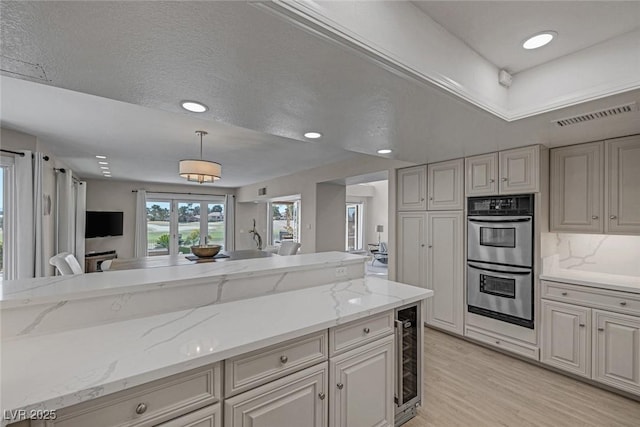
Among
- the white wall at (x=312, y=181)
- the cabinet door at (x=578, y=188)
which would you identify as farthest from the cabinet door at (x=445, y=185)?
the cabinet door at (x=578, y=188)

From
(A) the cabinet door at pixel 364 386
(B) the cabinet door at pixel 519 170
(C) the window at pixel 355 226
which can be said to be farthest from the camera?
(C) the window at pixel 355 226

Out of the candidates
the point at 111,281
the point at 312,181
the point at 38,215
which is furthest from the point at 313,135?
the point at 38,215

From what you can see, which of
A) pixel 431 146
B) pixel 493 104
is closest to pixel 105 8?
pixel 493 104

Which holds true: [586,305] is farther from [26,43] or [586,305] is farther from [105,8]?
[26,43]

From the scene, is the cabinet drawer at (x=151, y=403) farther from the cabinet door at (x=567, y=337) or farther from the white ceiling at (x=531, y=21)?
the cabinet door at (x=567, y=337)

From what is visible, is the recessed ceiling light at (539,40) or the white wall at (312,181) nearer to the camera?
the recessed ceiling light at (539,40)

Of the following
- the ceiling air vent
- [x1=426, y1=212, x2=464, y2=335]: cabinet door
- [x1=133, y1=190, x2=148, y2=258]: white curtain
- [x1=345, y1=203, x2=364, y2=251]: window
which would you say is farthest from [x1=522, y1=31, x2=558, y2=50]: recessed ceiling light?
[x1=345, y1=203, x2=364, y2=251]: window

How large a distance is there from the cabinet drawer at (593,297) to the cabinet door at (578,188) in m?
0.55

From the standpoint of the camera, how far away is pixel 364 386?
1617 mm

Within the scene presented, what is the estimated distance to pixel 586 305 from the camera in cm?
243

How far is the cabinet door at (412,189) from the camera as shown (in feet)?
12.0

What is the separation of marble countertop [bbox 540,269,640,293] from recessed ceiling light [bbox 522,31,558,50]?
79.5 inches

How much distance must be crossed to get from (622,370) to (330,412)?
2500mm

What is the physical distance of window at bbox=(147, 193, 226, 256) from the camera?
8055mm
